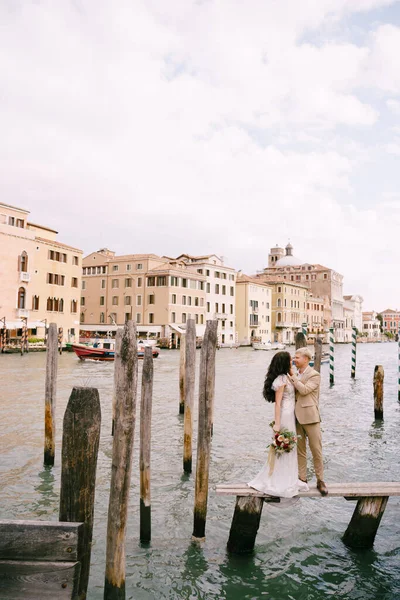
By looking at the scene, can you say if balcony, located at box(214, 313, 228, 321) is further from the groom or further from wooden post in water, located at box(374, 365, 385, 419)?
the groom

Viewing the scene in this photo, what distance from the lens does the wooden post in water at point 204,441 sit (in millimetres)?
5020

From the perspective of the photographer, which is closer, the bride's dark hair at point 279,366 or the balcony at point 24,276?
the bride's dark hair at point 279,366

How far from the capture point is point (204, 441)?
5016mm

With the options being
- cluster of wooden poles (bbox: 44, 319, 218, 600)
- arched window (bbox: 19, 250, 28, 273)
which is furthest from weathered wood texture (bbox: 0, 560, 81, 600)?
arched window (bbox: 19, 250, 28, 273)

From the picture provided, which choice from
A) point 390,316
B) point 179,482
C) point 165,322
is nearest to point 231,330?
point 165,322

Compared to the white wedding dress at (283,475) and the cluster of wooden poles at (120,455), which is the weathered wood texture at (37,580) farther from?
the white wedding dress at (283,475)

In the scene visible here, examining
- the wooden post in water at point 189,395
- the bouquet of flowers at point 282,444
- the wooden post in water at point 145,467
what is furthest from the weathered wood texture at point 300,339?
the bouquet of flowers at point 282,444

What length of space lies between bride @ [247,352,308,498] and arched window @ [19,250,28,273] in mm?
34790

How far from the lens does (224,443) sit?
9.66 m

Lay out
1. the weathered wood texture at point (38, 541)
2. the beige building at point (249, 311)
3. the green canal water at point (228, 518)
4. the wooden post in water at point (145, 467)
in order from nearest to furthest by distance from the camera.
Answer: the weathered wood texture at point (38, 541)
the green canal water at point (228, 518)
the wooden post in water at point (145, 467)
the beige building at point (249, 311)

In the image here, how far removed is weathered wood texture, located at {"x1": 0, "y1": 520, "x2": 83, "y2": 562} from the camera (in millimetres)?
2623

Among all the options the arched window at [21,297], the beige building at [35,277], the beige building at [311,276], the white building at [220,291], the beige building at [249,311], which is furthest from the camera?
the beige building at [311,276]

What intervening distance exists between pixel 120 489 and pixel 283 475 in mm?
1603

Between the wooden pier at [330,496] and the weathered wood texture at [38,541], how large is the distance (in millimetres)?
2161
